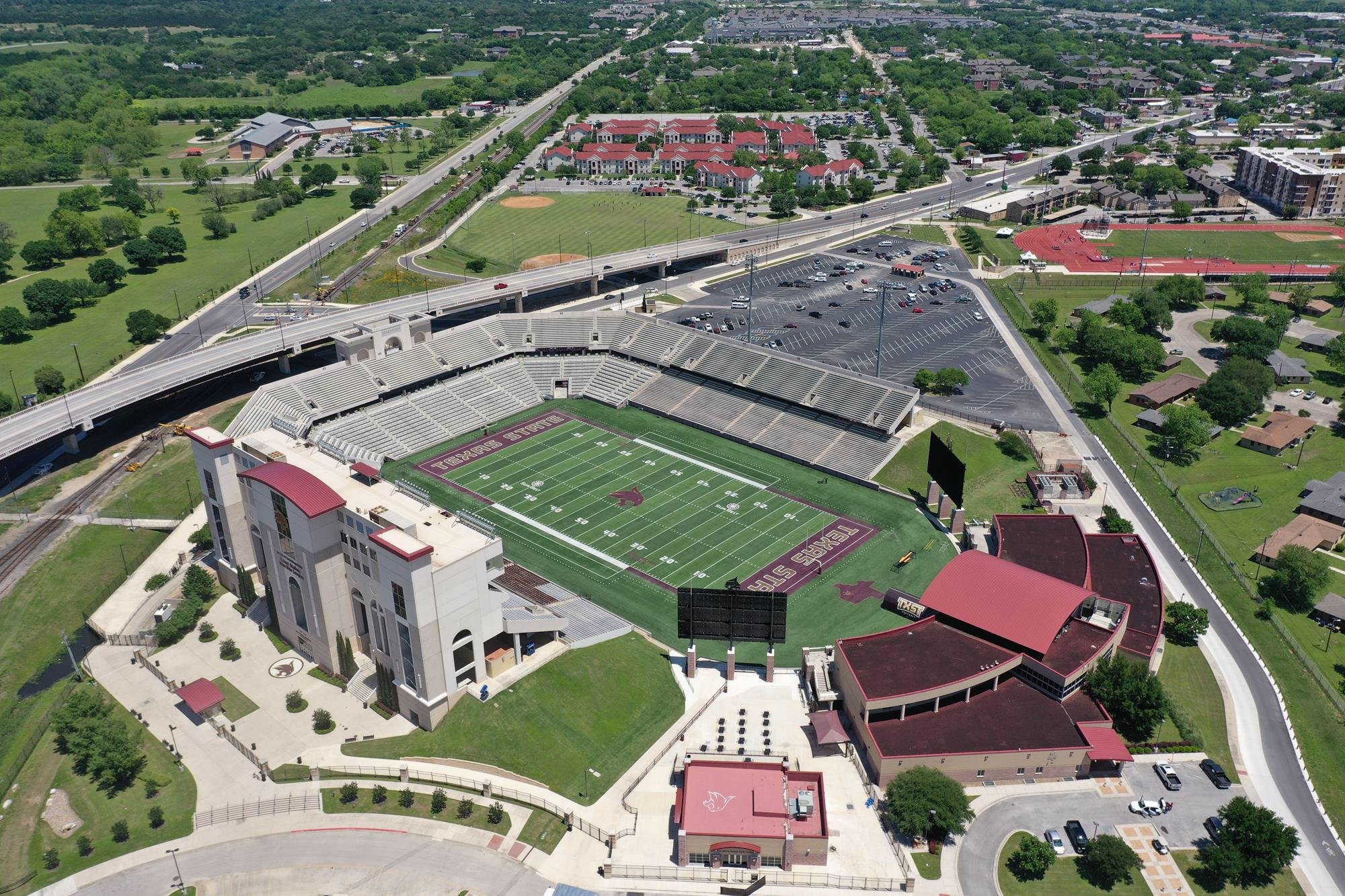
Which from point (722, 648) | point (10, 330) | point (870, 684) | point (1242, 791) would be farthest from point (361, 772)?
point (10, 330)

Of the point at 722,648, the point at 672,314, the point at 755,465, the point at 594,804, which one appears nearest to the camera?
the point at 594,804

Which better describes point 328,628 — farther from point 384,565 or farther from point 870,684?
point 870,684

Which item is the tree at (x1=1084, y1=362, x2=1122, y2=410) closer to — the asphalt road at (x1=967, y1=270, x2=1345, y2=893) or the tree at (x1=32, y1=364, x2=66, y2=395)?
the asphalt road at (x1=967, y1=270, x2=1345, y2=893)

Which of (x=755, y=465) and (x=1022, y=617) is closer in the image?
(x=1022, y=617)

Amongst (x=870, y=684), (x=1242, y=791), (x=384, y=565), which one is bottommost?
(x=1242, y=791)

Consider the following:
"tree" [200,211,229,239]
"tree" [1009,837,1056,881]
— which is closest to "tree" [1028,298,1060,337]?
"tree" [1009,837,1056,881]

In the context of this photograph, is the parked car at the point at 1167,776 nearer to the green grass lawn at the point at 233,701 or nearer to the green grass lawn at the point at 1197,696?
the green grass lawn at the point at 1197,696
